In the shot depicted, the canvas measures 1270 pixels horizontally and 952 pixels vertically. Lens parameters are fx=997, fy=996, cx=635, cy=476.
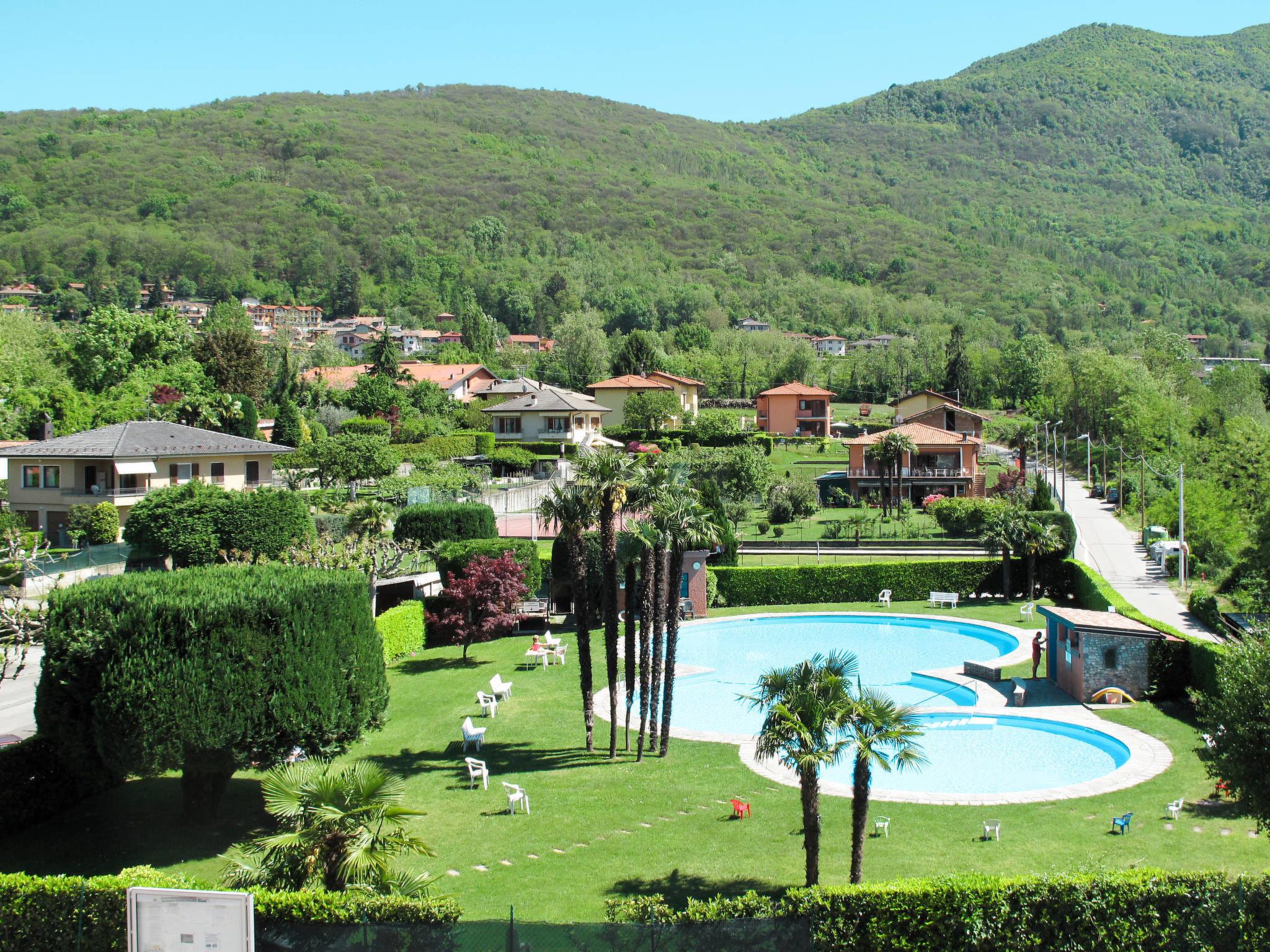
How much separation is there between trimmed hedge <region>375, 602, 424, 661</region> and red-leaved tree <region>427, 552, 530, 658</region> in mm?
806

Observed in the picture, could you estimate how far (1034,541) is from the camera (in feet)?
113

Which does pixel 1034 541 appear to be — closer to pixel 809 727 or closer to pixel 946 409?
pixel 809 727

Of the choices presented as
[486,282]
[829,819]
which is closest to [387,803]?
[829,819]

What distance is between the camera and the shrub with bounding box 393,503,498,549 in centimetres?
3578

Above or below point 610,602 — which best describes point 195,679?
below

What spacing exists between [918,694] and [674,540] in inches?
380

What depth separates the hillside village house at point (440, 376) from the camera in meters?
98.4

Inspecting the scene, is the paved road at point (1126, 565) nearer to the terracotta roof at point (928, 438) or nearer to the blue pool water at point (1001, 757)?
the blue pool water at point (1001, 757)

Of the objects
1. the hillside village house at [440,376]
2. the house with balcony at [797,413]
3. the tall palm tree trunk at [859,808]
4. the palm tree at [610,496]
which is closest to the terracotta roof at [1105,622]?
the palm tree at [610,496]

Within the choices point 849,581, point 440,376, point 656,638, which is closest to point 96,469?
point 849,581

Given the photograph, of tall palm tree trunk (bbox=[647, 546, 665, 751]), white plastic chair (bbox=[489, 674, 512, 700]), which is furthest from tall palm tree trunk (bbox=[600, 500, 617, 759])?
white plastic chair (bbox=[489, 674, 512, 700])

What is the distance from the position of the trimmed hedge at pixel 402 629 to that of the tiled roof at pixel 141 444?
708 inches

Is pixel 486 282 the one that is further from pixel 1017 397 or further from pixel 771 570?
pixel 771 570

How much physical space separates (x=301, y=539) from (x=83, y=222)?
18807cm
